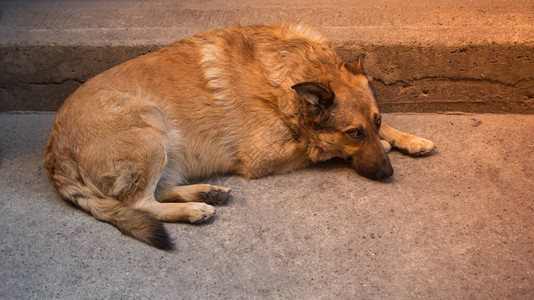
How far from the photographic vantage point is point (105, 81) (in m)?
3.91

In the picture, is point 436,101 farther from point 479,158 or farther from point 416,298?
point 416,298

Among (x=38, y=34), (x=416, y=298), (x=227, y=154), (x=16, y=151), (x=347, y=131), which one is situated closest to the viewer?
(x=416, y=298)

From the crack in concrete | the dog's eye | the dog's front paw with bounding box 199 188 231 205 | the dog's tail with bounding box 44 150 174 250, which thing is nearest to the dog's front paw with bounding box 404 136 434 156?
the dog's eye

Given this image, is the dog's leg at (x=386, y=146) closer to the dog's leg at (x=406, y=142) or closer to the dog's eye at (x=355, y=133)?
the dog's leg at (x=406, y=142)

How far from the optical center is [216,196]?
377cm

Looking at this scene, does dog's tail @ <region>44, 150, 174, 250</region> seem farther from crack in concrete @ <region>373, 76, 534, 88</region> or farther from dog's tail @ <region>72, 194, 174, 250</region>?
crack in concrete @ <region>373, 76, 534, 88</region>

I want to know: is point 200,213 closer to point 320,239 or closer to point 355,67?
point 320,239

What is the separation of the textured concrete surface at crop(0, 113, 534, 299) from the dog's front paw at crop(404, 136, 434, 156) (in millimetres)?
71

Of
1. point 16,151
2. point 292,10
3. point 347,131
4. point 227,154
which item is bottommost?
point 16,151

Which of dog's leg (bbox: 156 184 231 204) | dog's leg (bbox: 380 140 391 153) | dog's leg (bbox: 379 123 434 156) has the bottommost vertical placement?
dog's leg (bbox: 156 184 231 204)

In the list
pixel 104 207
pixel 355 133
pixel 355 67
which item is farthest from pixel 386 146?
pixel 104 207

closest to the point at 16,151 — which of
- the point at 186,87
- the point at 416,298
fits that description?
the point at 186,87

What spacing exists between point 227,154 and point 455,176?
190 cm

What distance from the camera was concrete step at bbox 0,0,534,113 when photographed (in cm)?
455
